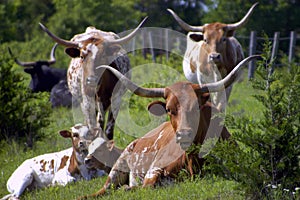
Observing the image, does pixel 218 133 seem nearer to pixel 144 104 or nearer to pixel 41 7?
pixel 144 104

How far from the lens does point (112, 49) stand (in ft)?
36.2

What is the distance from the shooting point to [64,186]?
8945 millimetres

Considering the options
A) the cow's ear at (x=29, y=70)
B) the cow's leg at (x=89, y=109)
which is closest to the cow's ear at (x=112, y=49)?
the cow's leg at (x=89, y=109)

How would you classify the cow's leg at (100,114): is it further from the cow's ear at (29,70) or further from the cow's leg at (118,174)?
the cow's ear at (29,70)

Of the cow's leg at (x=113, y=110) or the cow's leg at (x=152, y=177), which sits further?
the cow's leg at (x=113, y=110)

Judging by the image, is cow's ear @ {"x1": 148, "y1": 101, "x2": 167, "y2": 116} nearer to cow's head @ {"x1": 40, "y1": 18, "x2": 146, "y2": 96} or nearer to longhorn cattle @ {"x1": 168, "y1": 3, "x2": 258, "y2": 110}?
cow's head @ {"x1": 40, "y1": 18, "x2": 146, "y2": 96}

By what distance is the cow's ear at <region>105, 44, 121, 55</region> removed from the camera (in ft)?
35.8

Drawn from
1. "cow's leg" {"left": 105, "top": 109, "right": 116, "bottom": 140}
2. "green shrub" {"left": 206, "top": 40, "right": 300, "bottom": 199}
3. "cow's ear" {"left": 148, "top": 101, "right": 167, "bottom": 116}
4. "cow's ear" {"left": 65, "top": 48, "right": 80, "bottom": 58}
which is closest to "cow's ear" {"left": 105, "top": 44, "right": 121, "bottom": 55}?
"cow's ear" {"left": 65, "top": 48, "right": 80, "bottom": 58}

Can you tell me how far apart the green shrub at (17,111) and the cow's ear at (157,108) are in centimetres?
471

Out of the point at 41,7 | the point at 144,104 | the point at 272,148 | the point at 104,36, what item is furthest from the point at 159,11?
the point at 272,148

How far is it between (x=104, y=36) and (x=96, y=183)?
3.36 metres

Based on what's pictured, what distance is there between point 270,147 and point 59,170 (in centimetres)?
392

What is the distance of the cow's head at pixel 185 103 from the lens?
7238 millimetres

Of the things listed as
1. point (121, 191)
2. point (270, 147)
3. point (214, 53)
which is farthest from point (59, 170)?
point (214, 53)
